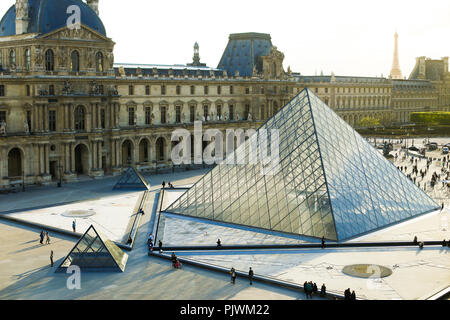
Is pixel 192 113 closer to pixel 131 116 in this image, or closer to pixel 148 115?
pixel 148 115

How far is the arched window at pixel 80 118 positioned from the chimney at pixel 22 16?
7.72 meters

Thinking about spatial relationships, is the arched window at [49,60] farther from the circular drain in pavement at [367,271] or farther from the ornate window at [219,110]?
the circular drain in pavement at [367,271]

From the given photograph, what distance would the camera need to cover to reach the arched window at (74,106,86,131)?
2141 inches

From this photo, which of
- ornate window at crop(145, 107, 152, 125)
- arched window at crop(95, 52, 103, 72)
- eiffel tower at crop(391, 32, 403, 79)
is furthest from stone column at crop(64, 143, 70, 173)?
eiffel tower at crop(391, 32, 403, 79)

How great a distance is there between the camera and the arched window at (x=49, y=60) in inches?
2048

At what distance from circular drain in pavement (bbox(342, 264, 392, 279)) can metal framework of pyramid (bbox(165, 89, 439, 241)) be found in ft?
12.1

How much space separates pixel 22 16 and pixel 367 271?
36952 millimetres

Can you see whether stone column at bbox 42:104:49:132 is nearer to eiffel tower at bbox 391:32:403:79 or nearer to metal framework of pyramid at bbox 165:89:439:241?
metal framework of pyramid at bbox 165:89:439:241

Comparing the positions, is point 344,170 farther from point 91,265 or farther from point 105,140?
point 105,140

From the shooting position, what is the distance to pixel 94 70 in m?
55.1

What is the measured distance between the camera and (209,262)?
29.5 m

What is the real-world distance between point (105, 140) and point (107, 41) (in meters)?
8.76

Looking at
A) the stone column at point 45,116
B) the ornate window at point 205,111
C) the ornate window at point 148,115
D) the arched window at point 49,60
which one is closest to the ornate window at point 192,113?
the ornate window at point 205,111
